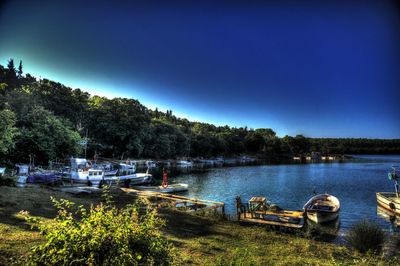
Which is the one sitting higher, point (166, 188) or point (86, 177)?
point (86, 177)

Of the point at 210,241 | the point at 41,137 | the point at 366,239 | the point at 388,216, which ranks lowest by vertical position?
the point at 388,216

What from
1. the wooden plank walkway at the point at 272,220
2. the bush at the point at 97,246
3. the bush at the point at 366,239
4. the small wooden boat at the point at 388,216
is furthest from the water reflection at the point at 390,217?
the bush at the point at 97,246

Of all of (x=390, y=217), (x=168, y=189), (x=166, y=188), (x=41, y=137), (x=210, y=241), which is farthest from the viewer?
(x=41, y=137)

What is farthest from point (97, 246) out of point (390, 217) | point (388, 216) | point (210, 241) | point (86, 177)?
point (86, 177)

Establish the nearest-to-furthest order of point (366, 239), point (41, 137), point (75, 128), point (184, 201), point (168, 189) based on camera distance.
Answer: point (366, 239) → point (184, 201) → point (168, 189) → point (41, 137) → point (75, 128)

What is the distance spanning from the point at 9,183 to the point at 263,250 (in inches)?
895

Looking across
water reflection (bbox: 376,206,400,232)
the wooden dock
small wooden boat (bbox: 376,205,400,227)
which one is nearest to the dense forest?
the wooden dock

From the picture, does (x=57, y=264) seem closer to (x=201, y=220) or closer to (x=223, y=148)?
(x=201, y=220)

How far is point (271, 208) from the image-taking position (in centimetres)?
2536

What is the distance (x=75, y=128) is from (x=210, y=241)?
72.0 m

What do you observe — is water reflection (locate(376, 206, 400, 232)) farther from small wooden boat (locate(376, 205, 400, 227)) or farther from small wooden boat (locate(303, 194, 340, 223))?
small wooden boat (locate(303, 194, 340, 223))

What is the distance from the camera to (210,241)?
46.4ft

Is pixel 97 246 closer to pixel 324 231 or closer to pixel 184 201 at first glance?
pixel 184 201

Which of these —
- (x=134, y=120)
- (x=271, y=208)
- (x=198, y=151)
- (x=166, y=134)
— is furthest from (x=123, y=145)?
(x=271, y=208)
